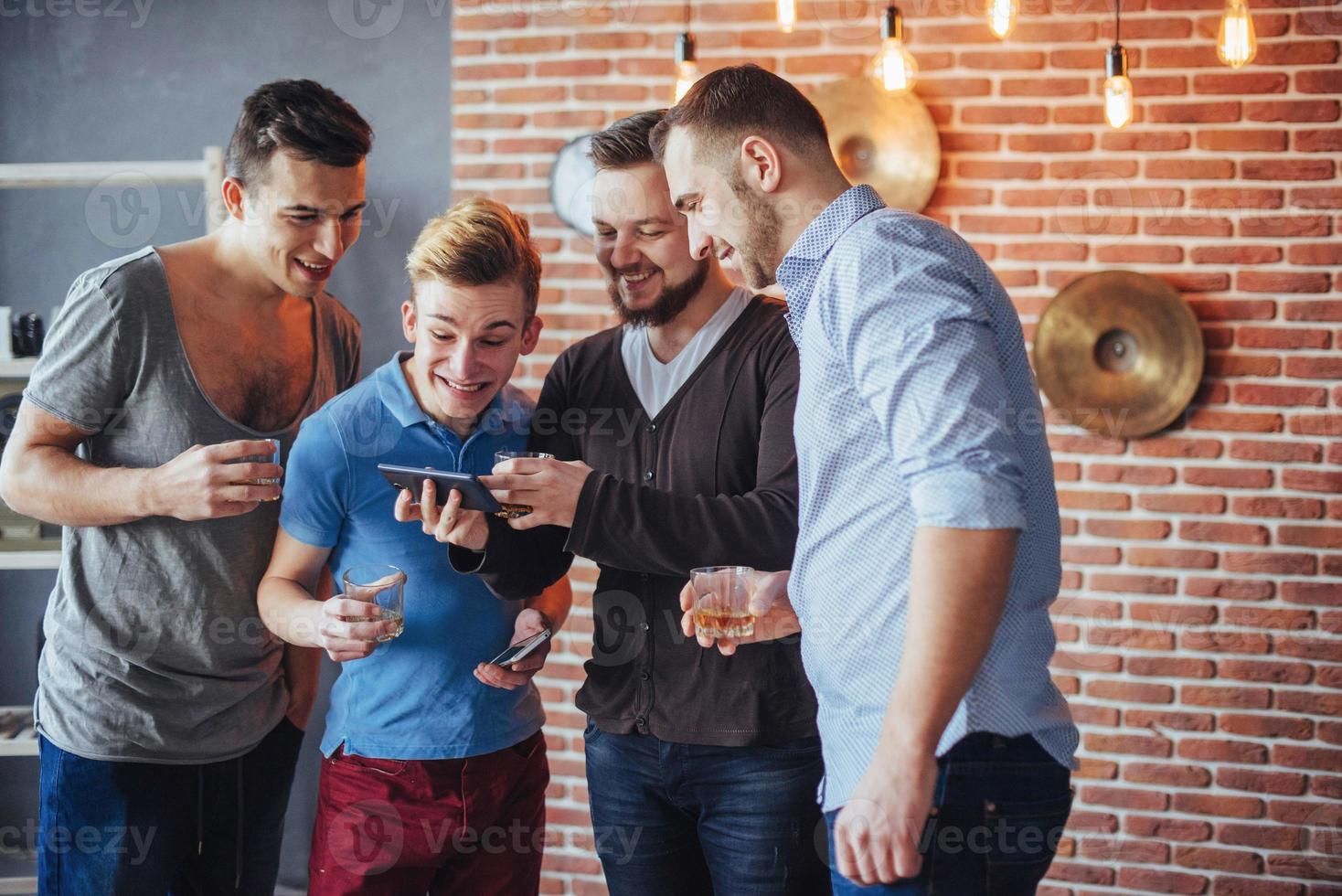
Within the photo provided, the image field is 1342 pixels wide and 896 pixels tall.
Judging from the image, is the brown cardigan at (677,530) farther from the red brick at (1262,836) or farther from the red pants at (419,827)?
the red brick at (1262,836)

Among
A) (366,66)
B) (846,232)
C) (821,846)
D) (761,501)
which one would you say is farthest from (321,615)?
(366,66)

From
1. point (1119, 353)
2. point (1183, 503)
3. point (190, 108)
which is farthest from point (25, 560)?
point (1183, 503)

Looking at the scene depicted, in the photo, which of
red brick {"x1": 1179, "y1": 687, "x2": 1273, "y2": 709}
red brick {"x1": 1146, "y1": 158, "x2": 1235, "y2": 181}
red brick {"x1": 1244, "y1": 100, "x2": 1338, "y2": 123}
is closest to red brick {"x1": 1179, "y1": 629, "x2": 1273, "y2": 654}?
red brick {"x1": 1179, "y1": 687, "x2": 1273, "y2": 709}

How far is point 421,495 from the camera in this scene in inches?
63.8

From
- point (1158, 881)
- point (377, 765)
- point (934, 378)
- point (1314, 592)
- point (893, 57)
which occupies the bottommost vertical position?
point (1158, 881)

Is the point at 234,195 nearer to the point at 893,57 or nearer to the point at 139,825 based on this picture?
the point at 139,825

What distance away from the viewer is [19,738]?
302 cm

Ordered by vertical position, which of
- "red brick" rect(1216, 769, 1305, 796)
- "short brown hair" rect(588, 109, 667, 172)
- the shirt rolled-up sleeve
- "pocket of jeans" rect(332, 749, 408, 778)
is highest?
"short brown hair" rect(588, 109, 667, 172)

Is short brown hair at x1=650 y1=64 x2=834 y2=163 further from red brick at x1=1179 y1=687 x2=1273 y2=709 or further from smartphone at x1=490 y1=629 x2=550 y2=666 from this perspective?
red brick at x1=1179 y1=687 x2=1273 y2=709

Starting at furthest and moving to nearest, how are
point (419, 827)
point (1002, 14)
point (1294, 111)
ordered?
1. point (1294, 111)
2. point (1002, 14)
3. point (419, 827)

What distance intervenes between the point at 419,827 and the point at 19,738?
1.94m

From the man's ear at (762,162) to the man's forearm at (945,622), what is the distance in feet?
1.83

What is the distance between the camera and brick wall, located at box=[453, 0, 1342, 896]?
304 cm

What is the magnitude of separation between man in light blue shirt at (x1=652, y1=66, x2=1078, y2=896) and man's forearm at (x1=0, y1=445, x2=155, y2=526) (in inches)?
44.8
